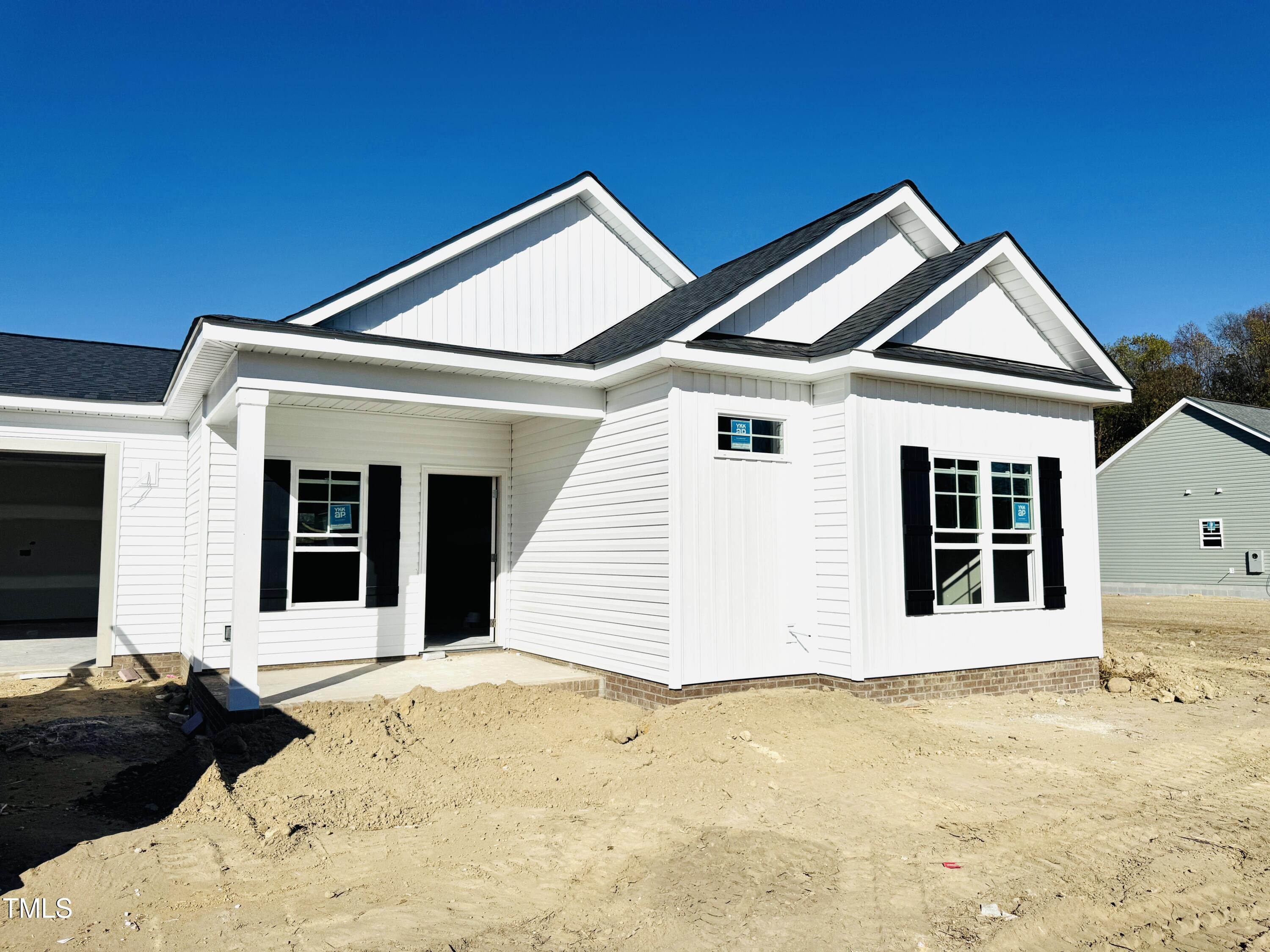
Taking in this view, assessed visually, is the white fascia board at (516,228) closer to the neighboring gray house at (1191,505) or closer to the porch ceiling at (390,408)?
the porch ceiling at (390,408)

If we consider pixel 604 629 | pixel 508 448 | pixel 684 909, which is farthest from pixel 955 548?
pixel 684 909

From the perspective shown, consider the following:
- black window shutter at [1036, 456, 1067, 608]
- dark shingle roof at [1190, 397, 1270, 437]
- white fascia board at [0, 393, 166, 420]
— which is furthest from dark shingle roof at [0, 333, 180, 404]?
dark shingle roof at [1190, 397, 1270, 437]

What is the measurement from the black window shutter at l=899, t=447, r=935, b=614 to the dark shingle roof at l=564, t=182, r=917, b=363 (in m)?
2.48

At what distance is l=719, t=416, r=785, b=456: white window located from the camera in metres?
8.99

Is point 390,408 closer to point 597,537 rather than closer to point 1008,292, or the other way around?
point 597,537

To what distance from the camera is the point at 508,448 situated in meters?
11.6

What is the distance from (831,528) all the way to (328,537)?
557 centimetres

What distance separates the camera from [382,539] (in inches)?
417

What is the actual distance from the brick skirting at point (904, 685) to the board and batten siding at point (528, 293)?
3.92 metres

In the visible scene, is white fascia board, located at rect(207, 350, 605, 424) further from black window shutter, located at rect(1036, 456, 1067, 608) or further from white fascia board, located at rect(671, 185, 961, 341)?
black window shutter, located at rect(1036, 456, 1067, 608)

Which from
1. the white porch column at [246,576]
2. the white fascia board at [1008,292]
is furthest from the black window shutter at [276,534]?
the white fascia board at [1008,292]

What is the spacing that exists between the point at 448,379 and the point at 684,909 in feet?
19.4

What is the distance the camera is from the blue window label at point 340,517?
10398 mm

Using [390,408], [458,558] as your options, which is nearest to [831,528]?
[390,408]
